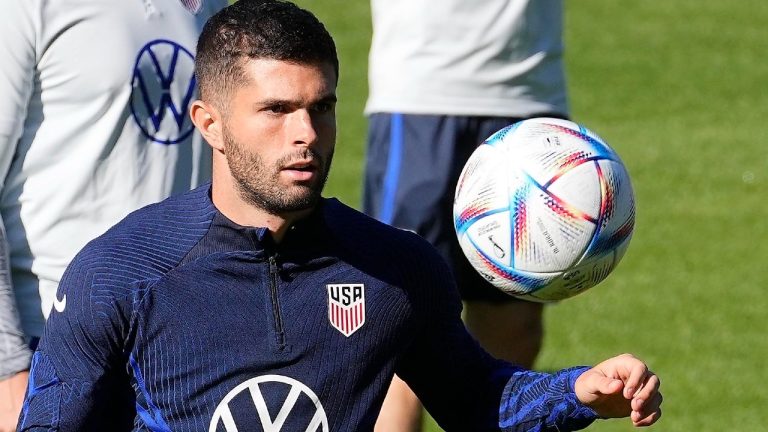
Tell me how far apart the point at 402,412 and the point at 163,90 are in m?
1.84

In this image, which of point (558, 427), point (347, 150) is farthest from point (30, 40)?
point (347, 150)

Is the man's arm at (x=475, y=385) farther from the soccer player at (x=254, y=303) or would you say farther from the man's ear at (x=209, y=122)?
the man's ear at (x=209, y=122)

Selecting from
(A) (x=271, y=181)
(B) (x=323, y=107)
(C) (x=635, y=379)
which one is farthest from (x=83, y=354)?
(C) (x=635, y=379)

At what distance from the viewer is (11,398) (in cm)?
404

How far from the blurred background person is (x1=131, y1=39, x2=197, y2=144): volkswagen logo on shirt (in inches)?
61.7

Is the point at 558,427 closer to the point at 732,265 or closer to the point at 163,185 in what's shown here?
the point at 163,185

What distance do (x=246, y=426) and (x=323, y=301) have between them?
1.08 feet

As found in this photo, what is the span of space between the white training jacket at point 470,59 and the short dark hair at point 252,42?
203 cm

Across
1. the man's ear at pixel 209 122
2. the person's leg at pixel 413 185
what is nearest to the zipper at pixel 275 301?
the man's ear at pixel 209 122

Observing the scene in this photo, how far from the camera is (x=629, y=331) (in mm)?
8234

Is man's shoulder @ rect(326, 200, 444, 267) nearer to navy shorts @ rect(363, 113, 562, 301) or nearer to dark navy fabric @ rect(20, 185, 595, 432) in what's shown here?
dark navy fabric @ rect(20, 185, 595, 432)

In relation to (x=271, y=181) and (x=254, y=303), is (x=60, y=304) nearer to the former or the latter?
(x=254, y=303)

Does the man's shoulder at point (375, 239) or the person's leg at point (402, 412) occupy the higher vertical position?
the man's shoulder at point (375, 239)

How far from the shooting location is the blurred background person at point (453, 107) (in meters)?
5.80
